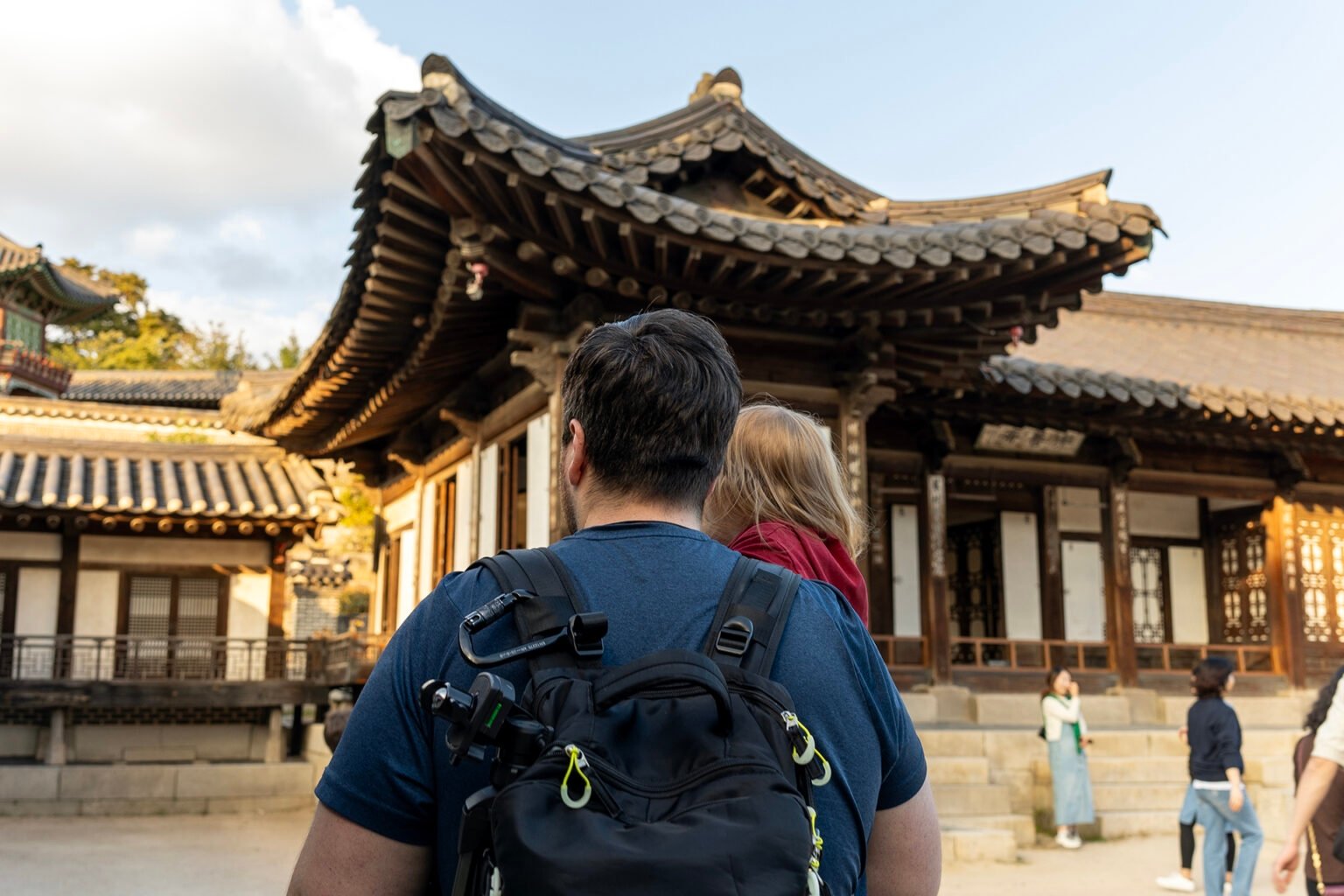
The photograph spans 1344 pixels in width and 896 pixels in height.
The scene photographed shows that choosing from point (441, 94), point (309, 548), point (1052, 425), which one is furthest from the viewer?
point (309, 548)

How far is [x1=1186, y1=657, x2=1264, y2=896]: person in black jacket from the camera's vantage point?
6.86m

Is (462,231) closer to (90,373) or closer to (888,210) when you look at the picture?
(888,210)

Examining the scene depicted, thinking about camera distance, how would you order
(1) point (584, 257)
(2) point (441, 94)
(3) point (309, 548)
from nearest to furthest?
(2) point (441, 94) → (1) point (584, 257) → (3) point (309, 548)

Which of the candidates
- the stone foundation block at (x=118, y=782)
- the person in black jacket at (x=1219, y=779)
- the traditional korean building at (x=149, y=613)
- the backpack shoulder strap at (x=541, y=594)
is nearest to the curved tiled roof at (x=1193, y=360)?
the person in black jacket at (x=1219, y=779)

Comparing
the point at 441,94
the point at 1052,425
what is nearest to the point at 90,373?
the point at 1052,425

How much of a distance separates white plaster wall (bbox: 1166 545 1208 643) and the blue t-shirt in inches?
528

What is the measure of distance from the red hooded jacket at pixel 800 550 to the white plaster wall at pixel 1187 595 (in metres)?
12.8

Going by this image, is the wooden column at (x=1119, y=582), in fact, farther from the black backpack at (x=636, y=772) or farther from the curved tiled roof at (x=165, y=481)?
the black backpack at (x=636, y=772)

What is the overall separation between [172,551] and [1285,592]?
13.0 metres

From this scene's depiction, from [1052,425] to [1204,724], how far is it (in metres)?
5.44

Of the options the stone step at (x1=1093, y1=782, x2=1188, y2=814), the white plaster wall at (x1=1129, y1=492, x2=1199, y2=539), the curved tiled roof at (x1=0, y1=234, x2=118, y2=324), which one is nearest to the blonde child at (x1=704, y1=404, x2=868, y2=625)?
the stone step at (x1=1093, y1=782, x2=1188, y2=814)

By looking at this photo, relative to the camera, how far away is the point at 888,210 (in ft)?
32.1

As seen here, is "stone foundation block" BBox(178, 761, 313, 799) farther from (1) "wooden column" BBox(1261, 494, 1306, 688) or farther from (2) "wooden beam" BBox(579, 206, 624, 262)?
(1) "wooden column" BBox(1261, 494, 1306, 688)

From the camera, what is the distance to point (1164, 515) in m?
14.0
